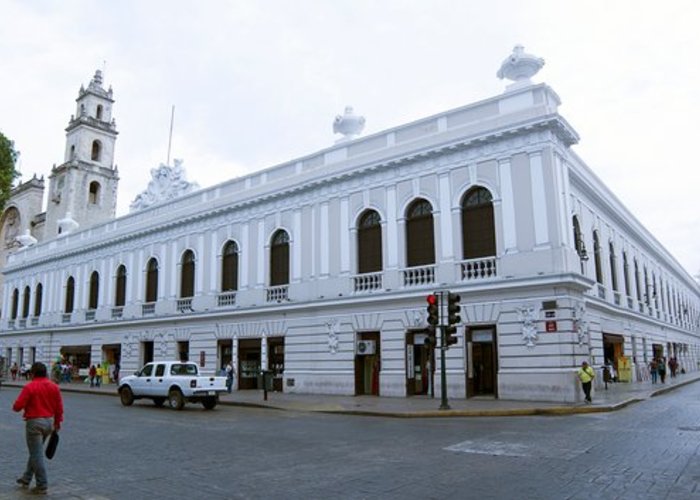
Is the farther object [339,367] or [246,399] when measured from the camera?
[339,367]

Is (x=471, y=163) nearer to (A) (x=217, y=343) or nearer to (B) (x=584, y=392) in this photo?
(B) (x=584, y=392)

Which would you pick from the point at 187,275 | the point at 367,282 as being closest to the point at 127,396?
the point at 367,282

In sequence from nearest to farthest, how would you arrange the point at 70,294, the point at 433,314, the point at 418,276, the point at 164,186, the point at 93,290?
the point at 433,314, the point at 418,276, the point at 164,186, the point at 93,290, the point at 70,294

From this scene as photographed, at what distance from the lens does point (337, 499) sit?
715 cm

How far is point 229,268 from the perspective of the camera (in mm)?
31781

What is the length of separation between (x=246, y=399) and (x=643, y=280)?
27.4 m

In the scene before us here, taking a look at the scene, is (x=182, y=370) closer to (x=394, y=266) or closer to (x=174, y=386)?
(x=174, y=386)

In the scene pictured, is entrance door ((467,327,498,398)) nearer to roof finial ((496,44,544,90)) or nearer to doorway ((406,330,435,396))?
doorway ((406,330,435,396))

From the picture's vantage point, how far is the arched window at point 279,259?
95.3 ft

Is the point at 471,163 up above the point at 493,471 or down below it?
above

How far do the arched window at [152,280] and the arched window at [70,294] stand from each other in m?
9.92

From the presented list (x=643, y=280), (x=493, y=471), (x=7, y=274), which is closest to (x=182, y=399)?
(x=493, y=471)

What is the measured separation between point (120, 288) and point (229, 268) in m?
11.0

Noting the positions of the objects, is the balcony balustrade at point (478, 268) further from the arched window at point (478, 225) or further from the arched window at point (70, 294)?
the arched window at point (70, 294)
